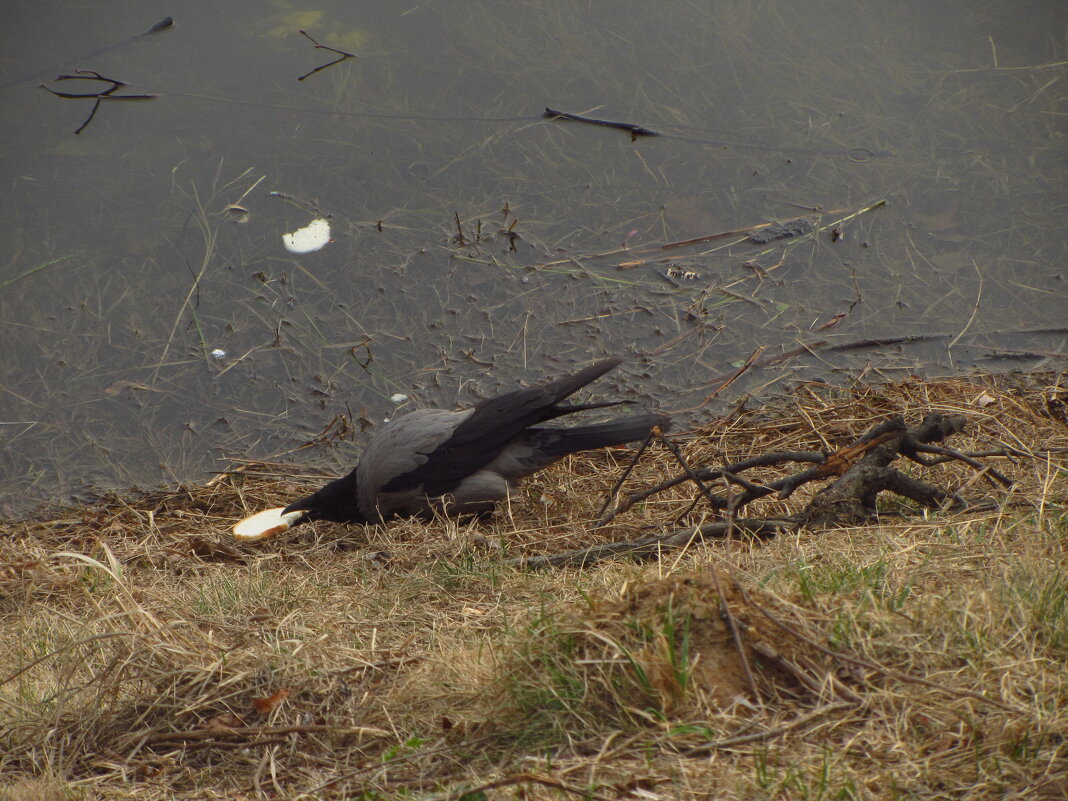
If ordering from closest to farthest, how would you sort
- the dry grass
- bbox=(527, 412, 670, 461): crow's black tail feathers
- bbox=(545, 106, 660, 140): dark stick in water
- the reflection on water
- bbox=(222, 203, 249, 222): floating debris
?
the dry grass, bbox=(527, 412, 670, 461): crow's black tail feathers, the reflection on water, bbox=(222, 203, 249, 222): floating debris, bbox=(545, 106, 660, 140): dark stick in water

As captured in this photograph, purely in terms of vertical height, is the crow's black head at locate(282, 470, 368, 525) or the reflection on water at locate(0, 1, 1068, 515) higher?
the reflection on water at locate(0, 1, 1068, 515)

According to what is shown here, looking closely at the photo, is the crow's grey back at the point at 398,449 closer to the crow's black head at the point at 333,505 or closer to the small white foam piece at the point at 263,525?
the crow's black head at the point at 333,505

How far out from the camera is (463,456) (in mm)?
4418

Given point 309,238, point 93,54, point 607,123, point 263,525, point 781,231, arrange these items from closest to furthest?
point 263,525 → point 781,231 → point 309,238 → point 607,123 → point 93,54

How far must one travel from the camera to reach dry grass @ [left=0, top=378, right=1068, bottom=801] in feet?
5.87

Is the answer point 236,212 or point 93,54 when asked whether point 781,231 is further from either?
point 93,54

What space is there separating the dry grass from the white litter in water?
2914 mm

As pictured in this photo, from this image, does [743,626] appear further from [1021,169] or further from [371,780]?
[1021,169]

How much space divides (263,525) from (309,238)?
2.17 meters

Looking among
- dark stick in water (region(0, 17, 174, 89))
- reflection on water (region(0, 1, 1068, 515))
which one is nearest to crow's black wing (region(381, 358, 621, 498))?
reflection on water (region(0, 1, 1068, 515))

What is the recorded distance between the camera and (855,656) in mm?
2000

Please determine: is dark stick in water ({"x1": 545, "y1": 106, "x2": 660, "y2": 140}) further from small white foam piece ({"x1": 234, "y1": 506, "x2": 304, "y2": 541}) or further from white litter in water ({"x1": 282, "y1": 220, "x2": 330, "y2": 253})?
small white foam piece ({"x1": 234, "y1": 506, "x2": 304, "y2": 541})

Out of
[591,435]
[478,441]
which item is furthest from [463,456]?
[591,435]

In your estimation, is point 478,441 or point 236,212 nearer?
point 478,441
